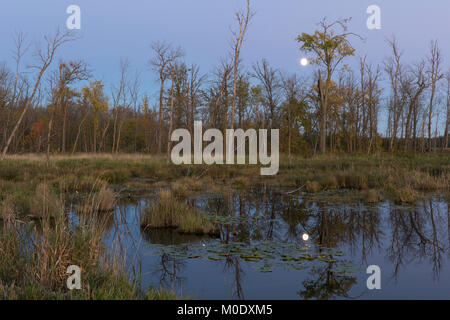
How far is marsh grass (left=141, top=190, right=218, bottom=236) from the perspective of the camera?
7.73 metres

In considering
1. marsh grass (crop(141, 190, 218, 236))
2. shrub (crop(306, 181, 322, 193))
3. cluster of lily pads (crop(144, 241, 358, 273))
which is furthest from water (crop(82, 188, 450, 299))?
shrub (crop(306, 181, 322, 193))

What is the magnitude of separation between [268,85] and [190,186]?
1988 cm

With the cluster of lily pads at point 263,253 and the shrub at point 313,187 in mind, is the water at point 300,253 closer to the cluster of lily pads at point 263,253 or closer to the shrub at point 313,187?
the cluster of lily pads at point 263,253

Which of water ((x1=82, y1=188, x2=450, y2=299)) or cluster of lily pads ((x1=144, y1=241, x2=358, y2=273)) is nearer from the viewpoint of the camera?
water ((x1=82, y1=188, x2=450, y2=299))

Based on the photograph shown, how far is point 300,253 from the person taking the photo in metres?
6.21

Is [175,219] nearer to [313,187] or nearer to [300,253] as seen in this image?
[300,253]

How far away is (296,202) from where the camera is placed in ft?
38.3

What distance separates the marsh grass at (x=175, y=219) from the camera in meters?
7.73

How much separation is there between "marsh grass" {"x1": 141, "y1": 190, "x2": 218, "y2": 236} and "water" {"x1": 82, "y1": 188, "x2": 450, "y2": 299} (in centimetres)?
26

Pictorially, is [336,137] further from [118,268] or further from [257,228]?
[118,268]

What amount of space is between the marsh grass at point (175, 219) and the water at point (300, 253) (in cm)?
26

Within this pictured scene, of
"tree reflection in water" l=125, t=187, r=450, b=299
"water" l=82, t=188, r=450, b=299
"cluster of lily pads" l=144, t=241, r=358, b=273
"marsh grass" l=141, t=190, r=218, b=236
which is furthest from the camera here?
"marsh grass" l=141, t=190, r=218, b=236

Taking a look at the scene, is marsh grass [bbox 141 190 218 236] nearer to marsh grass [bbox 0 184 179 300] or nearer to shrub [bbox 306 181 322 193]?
marsh grass [bbox 0 184 179 300]
